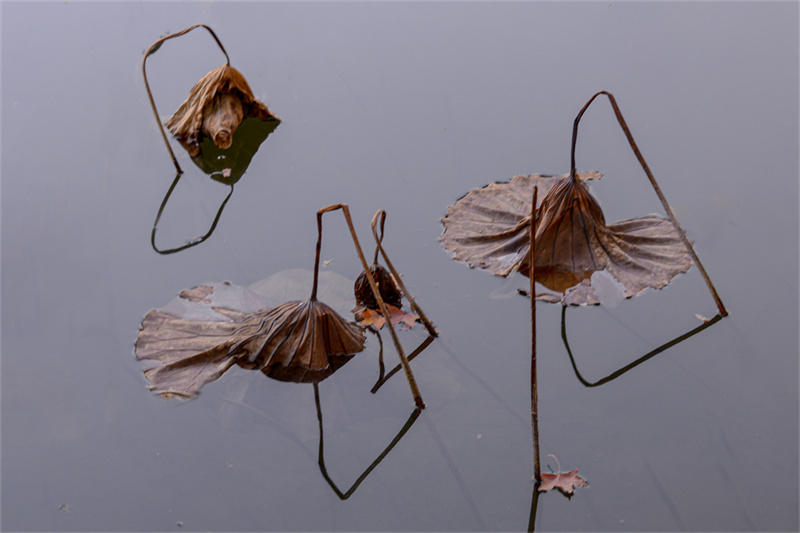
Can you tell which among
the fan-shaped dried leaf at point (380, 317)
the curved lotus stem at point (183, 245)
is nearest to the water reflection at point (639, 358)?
the fan-shaped dried leaf at point (380, 317)

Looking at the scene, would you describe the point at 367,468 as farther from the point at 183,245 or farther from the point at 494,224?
the point at 183,245

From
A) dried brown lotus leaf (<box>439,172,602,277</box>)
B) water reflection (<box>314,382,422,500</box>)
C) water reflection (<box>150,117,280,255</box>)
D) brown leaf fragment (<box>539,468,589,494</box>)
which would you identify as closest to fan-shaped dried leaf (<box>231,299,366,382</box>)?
water reflection (<box>314,382,422,500</box>)

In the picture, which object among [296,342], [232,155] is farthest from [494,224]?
[232,155]

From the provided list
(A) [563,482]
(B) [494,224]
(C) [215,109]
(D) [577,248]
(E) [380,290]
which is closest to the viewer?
(A) [563,482]

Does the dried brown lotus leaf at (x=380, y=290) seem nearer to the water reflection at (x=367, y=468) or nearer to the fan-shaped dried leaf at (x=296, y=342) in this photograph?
the fan-shaped dried leaf at (x=296, y=342)

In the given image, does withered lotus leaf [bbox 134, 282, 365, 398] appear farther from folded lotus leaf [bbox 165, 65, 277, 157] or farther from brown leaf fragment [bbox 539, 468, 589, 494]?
folded lotus leaf [bbox 165, 65, 277, 157]
